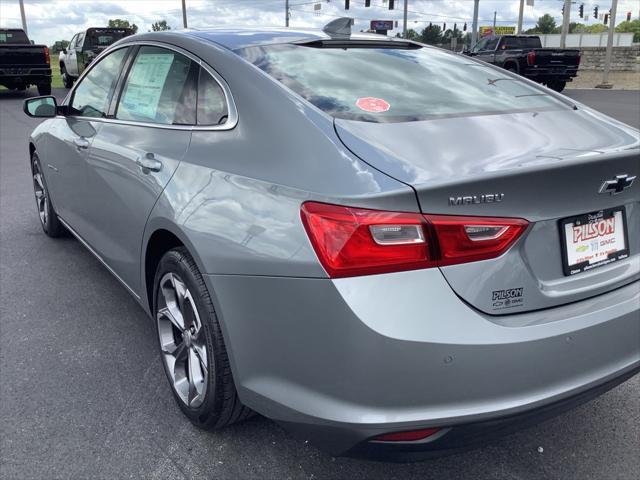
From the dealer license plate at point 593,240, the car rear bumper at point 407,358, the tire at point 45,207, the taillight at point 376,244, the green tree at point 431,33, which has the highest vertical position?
the taillight at point 376,244

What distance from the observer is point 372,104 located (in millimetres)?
2375

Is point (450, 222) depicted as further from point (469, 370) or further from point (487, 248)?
point (469, 370)

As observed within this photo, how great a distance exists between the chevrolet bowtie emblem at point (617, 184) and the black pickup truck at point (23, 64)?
19606 millimetres

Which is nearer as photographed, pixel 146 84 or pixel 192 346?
pixel 192 346

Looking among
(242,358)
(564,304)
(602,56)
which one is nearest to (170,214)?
(242,358)

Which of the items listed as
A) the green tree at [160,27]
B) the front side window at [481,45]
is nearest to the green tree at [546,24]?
the green tree at [160,27]

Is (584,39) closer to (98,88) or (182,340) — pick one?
(98,88)

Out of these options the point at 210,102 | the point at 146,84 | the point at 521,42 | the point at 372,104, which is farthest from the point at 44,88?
the point at 372,104

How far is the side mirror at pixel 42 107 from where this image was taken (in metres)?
4.25

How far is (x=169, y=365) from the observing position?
288 centimetres

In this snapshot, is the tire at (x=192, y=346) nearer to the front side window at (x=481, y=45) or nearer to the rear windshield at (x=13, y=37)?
the rear windshield at (x=13, y=37)

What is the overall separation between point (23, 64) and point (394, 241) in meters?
19.6

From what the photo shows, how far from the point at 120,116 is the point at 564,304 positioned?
2502 millimetres

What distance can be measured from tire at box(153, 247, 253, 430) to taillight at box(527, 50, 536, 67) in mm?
20985
